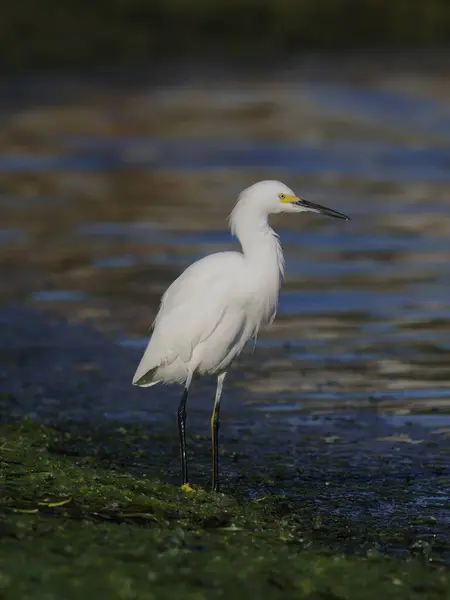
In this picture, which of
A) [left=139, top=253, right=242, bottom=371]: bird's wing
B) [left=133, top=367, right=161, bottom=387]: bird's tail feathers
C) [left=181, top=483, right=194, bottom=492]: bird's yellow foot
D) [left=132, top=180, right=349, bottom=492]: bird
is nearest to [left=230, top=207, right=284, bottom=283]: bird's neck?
[left=132, top=180, right=349, bottom=492]: bird

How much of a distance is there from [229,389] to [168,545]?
167 inches

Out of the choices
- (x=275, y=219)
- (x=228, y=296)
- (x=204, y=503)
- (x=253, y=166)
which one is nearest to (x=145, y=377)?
(x=228, y=296)

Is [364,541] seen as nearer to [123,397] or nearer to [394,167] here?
[123,397]

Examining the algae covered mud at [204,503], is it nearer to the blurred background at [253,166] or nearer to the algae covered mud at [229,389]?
the algae covered mud at [229,389]

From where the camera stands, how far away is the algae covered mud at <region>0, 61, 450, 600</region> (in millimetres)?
6160

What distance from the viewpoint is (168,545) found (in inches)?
246

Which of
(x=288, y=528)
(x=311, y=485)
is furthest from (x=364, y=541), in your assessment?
(x=311, y=485)

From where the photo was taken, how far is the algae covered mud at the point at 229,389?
20.2 feet

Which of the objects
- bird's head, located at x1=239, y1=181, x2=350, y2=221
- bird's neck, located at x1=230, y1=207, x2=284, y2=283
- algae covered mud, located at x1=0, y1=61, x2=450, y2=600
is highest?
bird's head, located at x1=239, y1=181, x2=350, y2=221

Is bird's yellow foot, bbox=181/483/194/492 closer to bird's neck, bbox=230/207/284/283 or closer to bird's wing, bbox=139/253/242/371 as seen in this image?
bird's wing, bbox=139/253/242/371

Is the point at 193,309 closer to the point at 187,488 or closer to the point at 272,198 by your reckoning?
the point at 272,198

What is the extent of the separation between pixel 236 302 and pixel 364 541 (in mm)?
1697

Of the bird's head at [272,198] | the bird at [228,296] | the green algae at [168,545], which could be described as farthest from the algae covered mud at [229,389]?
the bird's head at [272,198]

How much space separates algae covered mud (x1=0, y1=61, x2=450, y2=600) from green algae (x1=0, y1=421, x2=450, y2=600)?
2cm
